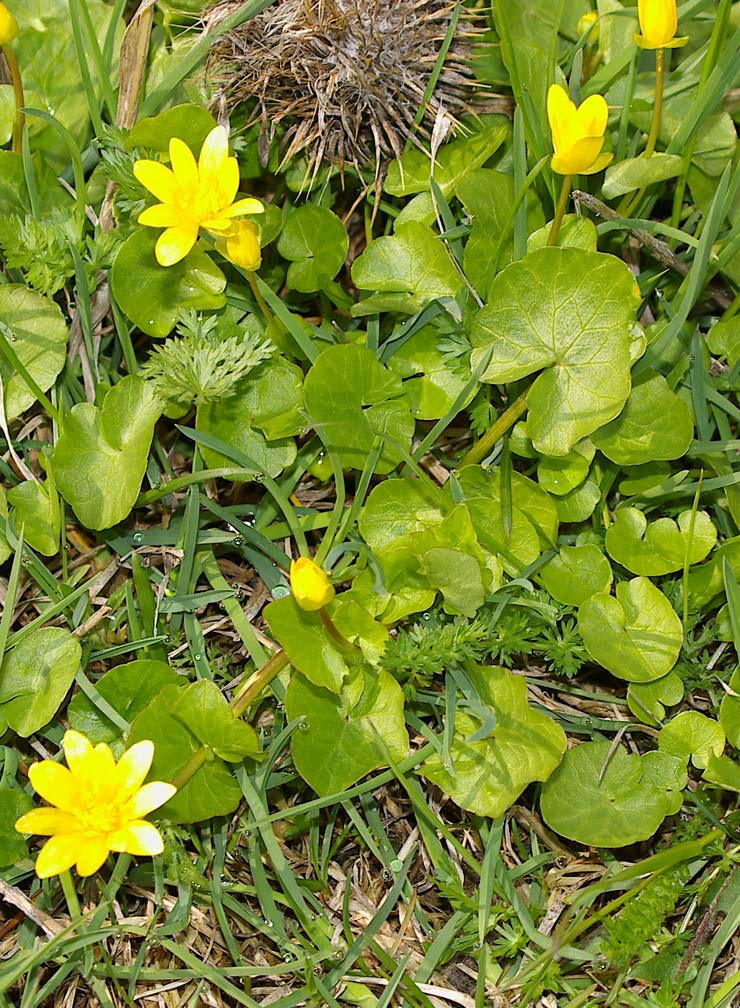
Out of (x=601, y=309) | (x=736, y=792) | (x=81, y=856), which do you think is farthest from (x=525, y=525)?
(x=81, y=856)

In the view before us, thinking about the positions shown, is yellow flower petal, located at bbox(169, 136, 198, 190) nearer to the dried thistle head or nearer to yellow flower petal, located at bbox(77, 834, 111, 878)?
the dried thistle head

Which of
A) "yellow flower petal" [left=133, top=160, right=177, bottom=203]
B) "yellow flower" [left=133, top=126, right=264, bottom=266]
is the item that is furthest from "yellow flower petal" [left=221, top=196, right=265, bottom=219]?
"yellow flower petal" [left=133, top=160, right=177, bottom=203]

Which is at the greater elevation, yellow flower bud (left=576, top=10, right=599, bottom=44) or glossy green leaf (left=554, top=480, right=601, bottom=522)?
yellow flower bud (left=576, top=10, right=599, bottom=44)

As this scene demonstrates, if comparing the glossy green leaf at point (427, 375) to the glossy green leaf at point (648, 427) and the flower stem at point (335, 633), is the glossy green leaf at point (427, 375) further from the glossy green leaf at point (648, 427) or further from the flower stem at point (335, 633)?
the flower stem at point (335, 633)

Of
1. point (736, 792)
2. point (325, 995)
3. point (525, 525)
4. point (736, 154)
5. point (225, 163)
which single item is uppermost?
point (225, 163)

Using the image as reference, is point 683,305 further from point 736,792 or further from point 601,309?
point 736,792

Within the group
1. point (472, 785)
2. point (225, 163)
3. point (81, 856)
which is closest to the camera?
point (81, 856)
